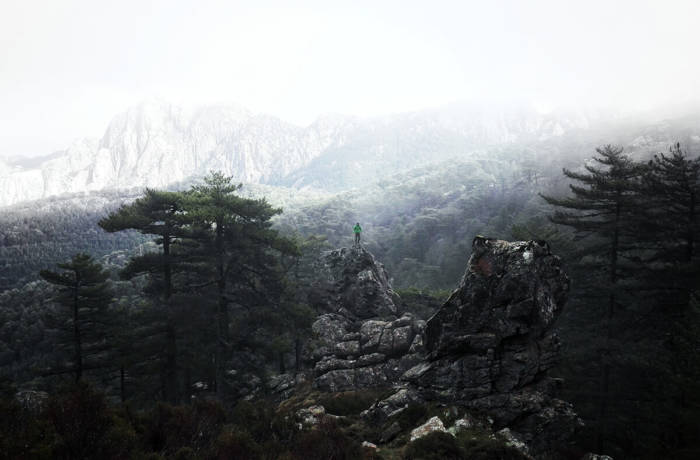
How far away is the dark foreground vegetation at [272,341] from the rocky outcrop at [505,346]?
6.25 ft

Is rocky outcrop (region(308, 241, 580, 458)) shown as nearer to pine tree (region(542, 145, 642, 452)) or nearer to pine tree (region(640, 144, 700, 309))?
pine tree (region(542, 145, 642, 452))

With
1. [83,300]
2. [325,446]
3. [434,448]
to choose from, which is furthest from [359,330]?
[83,300]

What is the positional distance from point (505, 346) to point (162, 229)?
1937 centimetres

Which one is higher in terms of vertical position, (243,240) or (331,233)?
(243,240)

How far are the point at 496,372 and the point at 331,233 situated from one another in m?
69.8

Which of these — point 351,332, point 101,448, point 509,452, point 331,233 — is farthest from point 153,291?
point 331,233

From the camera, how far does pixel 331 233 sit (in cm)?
8338

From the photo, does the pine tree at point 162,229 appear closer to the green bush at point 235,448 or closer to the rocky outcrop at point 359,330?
the rocky outcrop at point 359,330

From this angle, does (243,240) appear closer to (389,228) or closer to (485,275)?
(485,275)

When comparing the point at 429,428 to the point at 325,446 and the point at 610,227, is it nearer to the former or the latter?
the point at 325,446

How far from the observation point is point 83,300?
22.2 meters

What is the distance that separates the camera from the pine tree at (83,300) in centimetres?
2142

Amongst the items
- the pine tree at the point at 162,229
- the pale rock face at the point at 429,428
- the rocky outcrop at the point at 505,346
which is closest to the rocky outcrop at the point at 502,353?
the rocky outcrop at the point at 505,346

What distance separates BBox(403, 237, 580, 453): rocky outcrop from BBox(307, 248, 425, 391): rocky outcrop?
520cm
